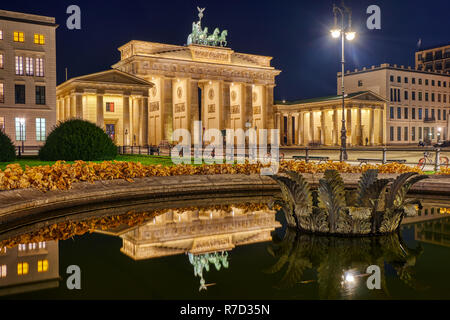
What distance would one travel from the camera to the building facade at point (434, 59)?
126 metres

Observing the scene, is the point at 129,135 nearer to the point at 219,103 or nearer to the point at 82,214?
the point at 219,103

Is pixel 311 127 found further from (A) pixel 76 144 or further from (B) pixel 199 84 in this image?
(A) pixel 76 144

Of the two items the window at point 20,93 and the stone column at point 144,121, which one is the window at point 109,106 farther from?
the window at point 20,93

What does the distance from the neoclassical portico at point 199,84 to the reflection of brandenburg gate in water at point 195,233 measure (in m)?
61.1

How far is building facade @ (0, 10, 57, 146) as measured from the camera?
51.0m

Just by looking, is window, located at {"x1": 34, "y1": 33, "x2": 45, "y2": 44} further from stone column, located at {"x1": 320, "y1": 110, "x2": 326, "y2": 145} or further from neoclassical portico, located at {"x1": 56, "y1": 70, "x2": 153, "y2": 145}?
stone column, located at {"x1": 320, "y1": 110, "x2": 326, "y2": 145}

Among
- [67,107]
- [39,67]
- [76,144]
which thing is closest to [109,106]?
[67,107]

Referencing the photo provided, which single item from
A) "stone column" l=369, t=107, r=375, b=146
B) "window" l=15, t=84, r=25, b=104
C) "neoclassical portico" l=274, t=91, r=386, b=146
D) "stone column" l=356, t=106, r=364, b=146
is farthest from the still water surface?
"stone column" l=369, t=107, r=375, b=146

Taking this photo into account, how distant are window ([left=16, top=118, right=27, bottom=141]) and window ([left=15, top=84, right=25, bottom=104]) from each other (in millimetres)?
2160

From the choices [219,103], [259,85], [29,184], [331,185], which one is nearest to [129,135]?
[219,103]

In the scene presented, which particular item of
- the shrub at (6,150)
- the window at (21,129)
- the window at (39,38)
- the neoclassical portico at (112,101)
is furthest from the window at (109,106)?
the shrub at (6,150)

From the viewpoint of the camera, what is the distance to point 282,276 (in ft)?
24.1

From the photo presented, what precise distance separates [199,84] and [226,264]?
7664cm

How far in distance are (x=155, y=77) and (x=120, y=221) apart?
6334 cm
